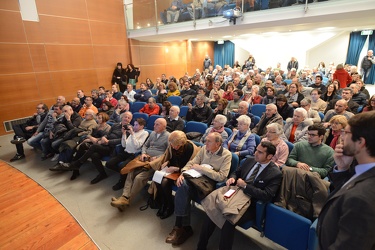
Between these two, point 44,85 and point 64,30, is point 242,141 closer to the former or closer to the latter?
point 44,85

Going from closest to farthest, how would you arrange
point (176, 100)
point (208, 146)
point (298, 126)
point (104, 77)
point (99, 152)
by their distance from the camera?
point (208, 146), point (298, 126), point (99, 152), point (176, 100), point (104, 77)

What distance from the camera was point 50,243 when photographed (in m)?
2.27

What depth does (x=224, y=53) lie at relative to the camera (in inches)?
567

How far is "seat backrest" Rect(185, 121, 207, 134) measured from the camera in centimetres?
365

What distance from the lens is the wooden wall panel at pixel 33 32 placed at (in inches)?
239

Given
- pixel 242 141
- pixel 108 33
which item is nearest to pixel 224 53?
pixel 108 33

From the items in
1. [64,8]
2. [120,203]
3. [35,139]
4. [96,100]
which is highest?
[64,8]

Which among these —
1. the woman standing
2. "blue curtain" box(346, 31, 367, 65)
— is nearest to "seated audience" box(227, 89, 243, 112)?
the woman standing

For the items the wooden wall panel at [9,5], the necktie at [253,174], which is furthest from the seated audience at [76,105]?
the necktie at [253,174]

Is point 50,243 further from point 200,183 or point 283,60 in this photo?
point 283,60

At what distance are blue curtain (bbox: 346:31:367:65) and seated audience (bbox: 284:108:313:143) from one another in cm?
1069

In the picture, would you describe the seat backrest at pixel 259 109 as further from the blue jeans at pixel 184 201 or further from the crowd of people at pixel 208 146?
the blue jeans at pixel 184 201

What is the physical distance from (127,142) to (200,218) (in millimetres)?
1512

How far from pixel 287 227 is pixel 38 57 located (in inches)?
297
